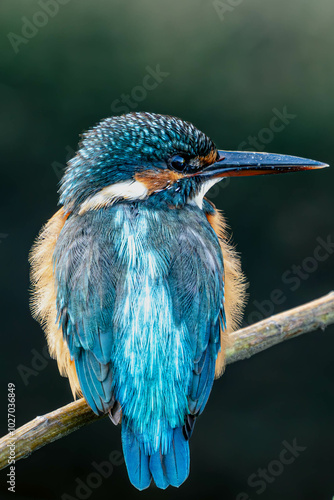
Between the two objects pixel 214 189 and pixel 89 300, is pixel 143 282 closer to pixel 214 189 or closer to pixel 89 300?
pixel 89 300

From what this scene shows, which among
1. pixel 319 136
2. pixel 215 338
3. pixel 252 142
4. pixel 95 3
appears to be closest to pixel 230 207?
pixel 252 142

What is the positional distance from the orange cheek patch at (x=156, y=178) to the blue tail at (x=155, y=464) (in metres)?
0.82

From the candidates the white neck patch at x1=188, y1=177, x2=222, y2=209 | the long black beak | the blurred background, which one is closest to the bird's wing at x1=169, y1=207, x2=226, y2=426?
the white neck patch at x1=188, y1=177, x2=222, y2=209

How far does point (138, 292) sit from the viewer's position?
1.98 metres

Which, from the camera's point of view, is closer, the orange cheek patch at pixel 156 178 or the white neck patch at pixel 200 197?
the orange cheek patch at pixel 156 178

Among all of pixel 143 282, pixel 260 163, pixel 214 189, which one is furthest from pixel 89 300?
pixel 214 189

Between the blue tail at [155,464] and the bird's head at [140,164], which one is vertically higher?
the bird's head at [140,164]

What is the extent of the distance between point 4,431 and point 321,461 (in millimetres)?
1833

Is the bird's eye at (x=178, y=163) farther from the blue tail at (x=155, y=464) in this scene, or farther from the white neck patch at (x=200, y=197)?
the blue tail at (x=155, y=464)

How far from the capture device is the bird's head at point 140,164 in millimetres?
2184

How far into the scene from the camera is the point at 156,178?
2.19 metres

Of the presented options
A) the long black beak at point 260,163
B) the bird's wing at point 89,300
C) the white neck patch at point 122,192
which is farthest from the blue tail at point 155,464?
the long black beak at point 260,163

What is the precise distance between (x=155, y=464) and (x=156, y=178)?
3.05 ft

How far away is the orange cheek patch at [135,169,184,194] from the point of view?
7.15 feet
